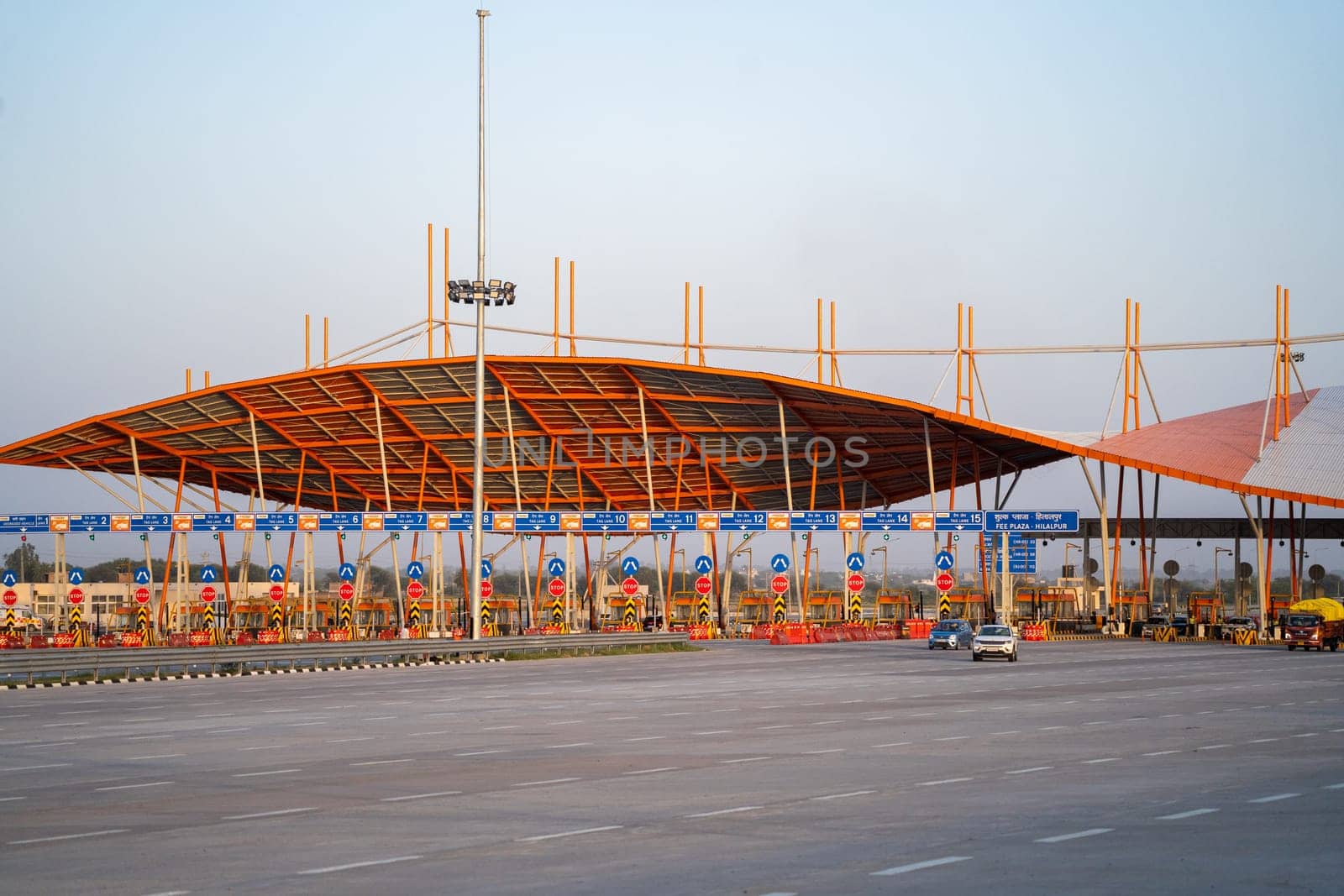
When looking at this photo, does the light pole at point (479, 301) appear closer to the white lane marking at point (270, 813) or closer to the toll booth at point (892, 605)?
the white lane marking at point (270, 813)

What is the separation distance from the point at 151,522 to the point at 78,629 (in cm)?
870

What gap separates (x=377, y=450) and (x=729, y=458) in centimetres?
1959

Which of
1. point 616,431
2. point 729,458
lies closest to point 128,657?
point 616,431

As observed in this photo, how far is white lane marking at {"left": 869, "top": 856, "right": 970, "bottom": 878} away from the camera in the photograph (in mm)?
10680

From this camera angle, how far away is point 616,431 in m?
77.0

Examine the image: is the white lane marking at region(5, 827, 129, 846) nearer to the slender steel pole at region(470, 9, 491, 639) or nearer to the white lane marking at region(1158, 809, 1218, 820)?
the white lane marking at region(1158, 809, 1218, 820)

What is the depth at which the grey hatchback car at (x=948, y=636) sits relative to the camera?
57.6 meters

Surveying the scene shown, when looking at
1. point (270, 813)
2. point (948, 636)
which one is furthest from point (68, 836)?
point (948, 636)

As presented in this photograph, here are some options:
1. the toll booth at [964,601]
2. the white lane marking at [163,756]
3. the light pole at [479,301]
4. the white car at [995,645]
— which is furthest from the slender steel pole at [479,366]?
the toll booth at [964,601]

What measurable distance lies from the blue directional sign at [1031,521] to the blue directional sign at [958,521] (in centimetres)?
40

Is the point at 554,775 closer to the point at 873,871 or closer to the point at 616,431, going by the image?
the point at 873,871

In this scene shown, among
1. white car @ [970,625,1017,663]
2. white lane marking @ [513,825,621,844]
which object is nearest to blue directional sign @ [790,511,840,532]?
white car @ [970,625,1017,663]

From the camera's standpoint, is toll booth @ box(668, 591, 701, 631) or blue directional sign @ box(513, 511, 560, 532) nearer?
blue directional sign @ box(513, 511, 560, 532)

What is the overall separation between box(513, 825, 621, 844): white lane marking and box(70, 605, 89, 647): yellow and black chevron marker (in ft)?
167
